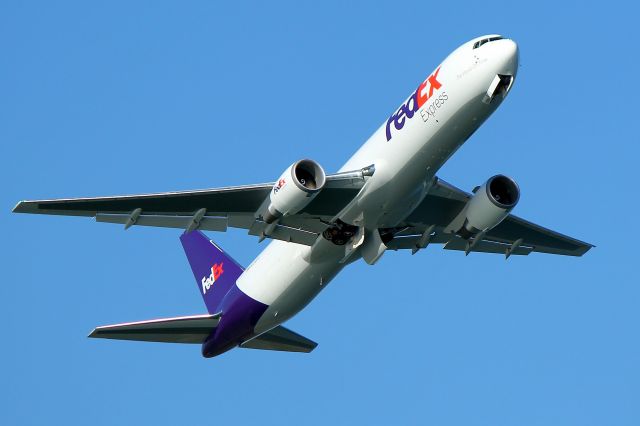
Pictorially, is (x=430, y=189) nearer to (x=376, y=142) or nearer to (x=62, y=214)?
(x=376, y=142)

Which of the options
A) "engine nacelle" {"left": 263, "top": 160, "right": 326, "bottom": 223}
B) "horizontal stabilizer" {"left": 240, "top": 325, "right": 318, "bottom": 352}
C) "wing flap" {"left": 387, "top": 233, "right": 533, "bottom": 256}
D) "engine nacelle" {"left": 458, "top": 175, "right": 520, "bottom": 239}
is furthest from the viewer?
"horizontal stabilizer" {"left": 240, "top": 325, "right": 318, "bottom": 352}

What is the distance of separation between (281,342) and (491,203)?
11.4 metres

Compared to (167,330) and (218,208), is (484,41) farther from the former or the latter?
(167,330)

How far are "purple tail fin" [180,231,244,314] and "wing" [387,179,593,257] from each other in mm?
6826

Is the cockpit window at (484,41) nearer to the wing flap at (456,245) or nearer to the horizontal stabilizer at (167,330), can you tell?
the wing flap at (456,245)

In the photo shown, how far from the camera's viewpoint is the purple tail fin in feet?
157

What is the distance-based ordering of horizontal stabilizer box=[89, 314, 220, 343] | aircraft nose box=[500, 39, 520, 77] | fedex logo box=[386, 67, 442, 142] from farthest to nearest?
horizontal stabilizer box=[89, 314, 220, 343] < fedex logo box=[386, 67, 442, 142] < aircraft nose box=[500, 39, 520, 77]

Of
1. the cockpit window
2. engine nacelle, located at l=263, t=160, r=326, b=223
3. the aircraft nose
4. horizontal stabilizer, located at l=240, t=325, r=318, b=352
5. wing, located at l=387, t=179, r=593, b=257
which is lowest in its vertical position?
horizontal stabilizer, located at l=240, t=325, r=318, b=352

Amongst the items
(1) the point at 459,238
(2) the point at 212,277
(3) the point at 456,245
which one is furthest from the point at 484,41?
(2) the point at 212,277

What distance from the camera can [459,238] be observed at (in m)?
46.4

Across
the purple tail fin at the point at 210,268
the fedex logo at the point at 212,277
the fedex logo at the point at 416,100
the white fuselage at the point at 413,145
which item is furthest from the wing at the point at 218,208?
the fedex logo at the point at 212,277

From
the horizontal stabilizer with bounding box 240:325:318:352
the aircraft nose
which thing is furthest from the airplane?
the horizontal stabilizer with bounding box 240:325:318:352

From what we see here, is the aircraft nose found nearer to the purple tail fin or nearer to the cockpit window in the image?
the cockpit window

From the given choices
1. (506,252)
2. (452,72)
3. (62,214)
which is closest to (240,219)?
(62,214)
